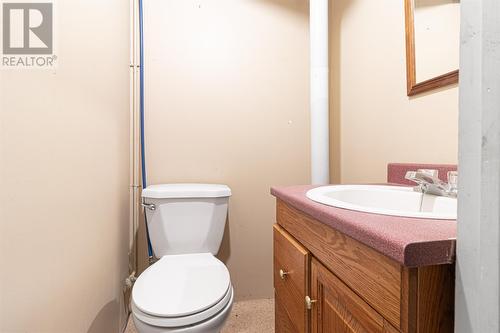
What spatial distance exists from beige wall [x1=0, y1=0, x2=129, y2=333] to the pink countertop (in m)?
0.72

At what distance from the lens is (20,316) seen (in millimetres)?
615

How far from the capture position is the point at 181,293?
3.03ft

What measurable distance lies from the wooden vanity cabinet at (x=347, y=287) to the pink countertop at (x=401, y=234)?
27mm

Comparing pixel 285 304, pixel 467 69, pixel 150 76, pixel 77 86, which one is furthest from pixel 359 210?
pixel 150 76

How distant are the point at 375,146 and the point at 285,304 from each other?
0.82 meters

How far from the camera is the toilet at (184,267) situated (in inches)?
32.9

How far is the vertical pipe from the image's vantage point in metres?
1.34

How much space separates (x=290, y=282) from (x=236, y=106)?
3.54ft

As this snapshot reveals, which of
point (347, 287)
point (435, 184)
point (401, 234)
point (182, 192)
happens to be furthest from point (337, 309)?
point (182, 192)

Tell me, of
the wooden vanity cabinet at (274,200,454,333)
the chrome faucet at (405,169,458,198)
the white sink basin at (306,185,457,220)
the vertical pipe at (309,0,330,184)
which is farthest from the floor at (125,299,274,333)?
the chrome faucet at (405,169,458,198)

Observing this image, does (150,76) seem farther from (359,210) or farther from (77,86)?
(359,210)

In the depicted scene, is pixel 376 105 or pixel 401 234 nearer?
pixel 401 234

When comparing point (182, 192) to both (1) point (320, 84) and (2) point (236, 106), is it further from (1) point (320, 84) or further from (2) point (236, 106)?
(1) point (320, 84)

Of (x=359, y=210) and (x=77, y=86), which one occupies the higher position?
(x=77, y=86)
